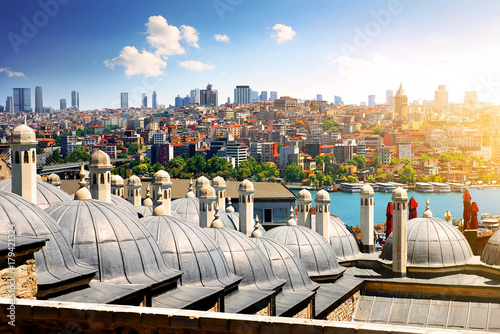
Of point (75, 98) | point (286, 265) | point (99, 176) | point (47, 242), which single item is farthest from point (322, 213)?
point (75, 98)

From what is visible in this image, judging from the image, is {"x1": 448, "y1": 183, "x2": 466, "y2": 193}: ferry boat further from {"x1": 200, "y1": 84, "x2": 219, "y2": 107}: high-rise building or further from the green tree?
{"x1": 200, "y1": 84, "x2": 219, "y2": 107}: high-rise building

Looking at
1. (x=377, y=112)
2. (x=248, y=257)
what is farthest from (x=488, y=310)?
(x=377, y=112)

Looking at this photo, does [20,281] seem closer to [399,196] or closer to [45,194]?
[45,194]

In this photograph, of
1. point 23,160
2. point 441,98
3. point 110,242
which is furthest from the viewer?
point 441,98

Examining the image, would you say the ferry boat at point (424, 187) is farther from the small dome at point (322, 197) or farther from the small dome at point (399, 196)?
the small dome at point (399, 196)

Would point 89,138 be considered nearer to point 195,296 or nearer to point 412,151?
point 412,151

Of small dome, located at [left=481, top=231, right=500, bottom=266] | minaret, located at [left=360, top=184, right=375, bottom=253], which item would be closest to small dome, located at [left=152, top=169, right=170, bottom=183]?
minaret, located at [left=360, top=184, right=375, bottom=253]

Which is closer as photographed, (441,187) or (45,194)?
(45,194)
